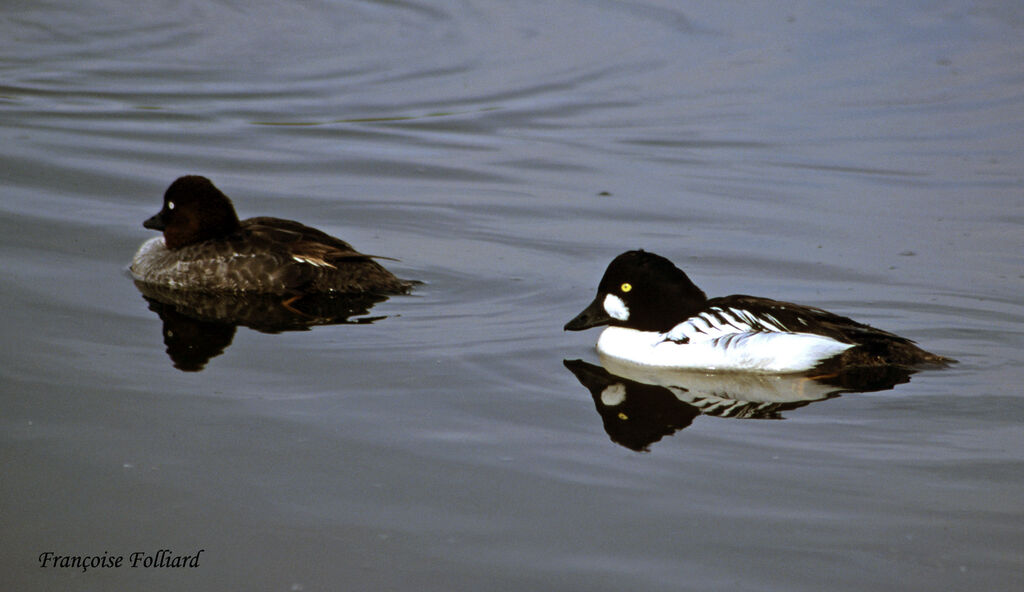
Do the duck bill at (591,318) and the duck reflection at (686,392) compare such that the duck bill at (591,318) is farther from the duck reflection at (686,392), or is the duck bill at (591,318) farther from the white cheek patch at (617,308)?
the duck reflection at (686,392)

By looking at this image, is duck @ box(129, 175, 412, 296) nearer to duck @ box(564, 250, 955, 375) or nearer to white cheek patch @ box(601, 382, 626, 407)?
duck @ box(564, 250, 955, 375)

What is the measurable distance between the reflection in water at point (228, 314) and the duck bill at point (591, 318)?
4.77ft

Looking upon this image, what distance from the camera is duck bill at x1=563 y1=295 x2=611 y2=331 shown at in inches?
334

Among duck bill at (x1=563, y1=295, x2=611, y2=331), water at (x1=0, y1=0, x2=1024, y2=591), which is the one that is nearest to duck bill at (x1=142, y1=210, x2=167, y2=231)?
water at (x1=0, y1=0, x2=1024, y2=591)

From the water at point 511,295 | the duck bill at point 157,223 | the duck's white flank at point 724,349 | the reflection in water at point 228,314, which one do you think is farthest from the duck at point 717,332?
the duck bill at point 157,223

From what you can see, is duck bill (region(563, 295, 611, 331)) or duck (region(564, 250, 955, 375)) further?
duck bill (region(563, 295, 611, 331))

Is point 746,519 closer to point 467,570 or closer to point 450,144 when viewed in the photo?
point 467,570

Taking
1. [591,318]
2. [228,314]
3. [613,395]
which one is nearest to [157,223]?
[228,314]

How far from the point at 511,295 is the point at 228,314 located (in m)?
2.08

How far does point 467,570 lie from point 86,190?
27.2 feet

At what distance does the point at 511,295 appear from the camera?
383 inches

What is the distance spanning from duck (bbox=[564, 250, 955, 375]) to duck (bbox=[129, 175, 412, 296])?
2.04 metres

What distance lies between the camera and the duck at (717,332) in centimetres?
796

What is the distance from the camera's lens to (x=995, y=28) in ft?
67.2
